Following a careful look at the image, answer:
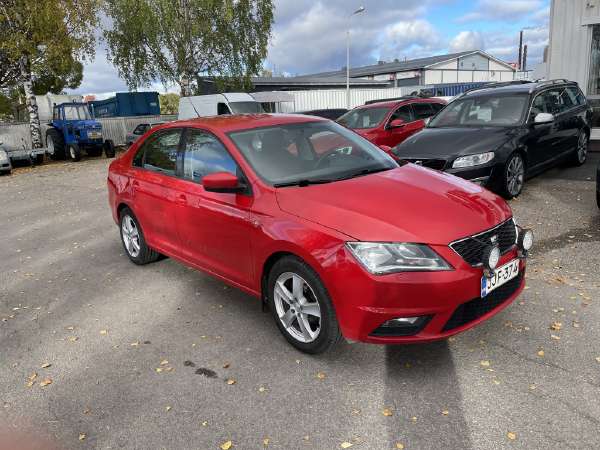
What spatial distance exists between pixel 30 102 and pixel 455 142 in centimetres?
1847

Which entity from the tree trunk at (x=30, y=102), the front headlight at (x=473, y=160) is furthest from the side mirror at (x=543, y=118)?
the tree trunk at (x=30, y=102)

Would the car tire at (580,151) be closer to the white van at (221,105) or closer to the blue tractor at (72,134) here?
the white van at (221,105)

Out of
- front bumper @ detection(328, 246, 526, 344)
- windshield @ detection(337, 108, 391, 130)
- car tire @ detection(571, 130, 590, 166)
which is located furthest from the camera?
windshield @ detection(337, 108, 391, 130)

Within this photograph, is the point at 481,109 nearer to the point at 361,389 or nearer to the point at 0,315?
the point at 361,389

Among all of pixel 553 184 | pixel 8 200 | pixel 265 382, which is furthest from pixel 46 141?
pixel 265 382

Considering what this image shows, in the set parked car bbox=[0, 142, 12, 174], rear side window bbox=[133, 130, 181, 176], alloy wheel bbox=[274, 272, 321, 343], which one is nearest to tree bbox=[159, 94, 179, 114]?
parked car bbox=[0, 142, 12, 174]

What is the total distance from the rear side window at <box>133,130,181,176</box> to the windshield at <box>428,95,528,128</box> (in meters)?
4.94

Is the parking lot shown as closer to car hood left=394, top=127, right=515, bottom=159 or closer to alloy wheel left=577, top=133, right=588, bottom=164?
car hood left=394, top=127, right=515, bottom=159

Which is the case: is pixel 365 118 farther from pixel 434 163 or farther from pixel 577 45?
pixel 577 45

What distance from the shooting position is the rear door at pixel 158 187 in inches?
187

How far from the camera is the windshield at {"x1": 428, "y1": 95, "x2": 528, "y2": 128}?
25.6 feet

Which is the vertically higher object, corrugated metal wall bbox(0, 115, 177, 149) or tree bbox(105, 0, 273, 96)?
tree bbox(105, 0, 273, 96)

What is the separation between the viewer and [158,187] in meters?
4.88

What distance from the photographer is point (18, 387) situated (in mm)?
3488
